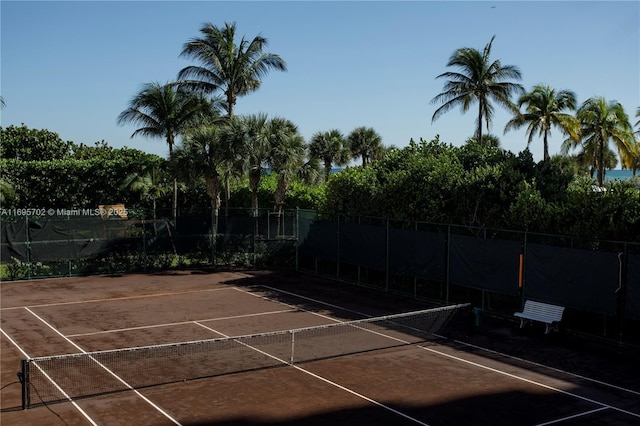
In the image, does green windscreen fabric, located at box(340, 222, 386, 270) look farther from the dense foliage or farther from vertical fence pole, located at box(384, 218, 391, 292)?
the dense foliage

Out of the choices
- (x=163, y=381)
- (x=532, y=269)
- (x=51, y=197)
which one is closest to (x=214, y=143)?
(x=51, y=197)

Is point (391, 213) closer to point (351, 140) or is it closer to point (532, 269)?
point (532, 269)

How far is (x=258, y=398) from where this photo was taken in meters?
11.4

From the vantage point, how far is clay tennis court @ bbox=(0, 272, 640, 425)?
1060 cm

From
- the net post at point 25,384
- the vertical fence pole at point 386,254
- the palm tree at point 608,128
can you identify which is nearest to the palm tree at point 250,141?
the vertical fence pole at point 386,254

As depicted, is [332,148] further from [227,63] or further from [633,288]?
[633,288]

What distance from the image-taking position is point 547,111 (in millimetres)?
41531

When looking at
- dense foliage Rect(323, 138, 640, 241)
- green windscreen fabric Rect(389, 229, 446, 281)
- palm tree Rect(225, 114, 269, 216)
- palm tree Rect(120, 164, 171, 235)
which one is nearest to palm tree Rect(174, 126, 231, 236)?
palm tree Rect(225, 114, 269, 216)

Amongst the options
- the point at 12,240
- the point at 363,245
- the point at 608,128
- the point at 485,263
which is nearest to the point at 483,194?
the point at 485,263

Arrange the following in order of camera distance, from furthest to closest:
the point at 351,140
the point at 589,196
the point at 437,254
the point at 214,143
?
the point at 351,140
the point at 214,143
the point at 437,254
the point at 589,196

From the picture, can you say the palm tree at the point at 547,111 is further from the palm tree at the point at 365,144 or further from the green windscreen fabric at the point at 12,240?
the green windscreen fabric at the point at 12,240

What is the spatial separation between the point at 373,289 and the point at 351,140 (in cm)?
3487

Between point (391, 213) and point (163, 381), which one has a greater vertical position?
point (391, 213)

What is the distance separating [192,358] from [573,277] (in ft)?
32.6
